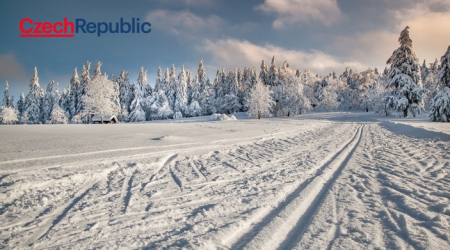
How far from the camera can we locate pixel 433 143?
851 centimetres

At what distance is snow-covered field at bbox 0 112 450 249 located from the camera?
2.41 meters

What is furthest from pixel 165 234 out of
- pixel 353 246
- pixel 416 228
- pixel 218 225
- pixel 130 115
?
pixel 130 115

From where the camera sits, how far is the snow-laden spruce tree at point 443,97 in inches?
699

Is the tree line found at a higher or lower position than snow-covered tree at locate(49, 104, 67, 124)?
higher

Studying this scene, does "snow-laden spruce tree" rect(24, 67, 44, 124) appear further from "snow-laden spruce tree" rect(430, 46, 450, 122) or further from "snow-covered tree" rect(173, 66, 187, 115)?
"snow-laden spruce tree" rect(430, 46, 450, 122)

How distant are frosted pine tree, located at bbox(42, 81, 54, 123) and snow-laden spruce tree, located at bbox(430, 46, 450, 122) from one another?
229 ft

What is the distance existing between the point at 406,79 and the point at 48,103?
72.7m

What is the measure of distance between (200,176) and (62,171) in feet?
11.0

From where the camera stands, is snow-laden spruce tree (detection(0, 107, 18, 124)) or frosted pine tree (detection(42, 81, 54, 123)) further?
frosted pine tree (detection(42, 81, 54, 123))

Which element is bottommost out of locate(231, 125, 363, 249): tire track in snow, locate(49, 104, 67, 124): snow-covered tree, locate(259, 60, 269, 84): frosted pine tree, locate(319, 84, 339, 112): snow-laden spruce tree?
locate(231, 125, 363, 249): tire track in snow

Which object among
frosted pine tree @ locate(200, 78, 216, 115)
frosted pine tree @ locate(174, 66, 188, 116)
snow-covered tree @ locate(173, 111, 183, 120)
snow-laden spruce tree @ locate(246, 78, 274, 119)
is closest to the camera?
snow-laden spruce tree @ locate(246, 78, 274, 119)

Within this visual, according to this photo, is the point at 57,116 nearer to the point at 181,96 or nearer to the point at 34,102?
the point at 34,102

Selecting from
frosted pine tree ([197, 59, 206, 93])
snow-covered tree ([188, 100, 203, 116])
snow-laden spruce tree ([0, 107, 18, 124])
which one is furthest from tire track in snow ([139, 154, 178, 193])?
snow-laden spruce tree ([0, 107, 18, 124])

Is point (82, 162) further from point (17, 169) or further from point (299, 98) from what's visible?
point (299, 98)
